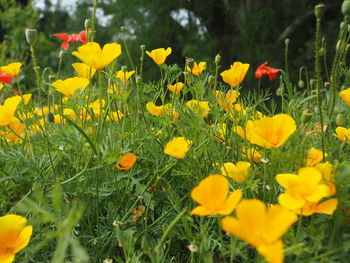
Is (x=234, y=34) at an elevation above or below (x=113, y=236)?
below

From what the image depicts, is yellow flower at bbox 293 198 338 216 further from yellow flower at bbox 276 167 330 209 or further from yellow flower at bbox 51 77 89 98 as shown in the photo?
yellow flower at bbox 51 77 89 98

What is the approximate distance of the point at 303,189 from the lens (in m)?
0.55

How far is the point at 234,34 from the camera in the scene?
4516 mm

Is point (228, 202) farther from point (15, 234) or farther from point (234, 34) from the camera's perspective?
point (234, 34)

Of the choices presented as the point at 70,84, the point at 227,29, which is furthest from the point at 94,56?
the point at 227,29

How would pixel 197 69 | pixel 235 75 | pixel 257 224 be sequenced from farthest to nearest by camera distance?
pixel 197 69
pixel 235 75
pixel 257 224

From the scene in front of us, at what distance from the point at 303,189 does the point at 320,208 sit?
0.04m

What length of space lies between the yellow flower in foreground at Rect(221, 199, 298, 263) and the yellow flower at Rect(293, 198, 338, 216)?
0.38 feet

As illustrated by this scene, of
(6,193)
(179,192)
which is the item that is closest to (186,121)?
(179,192)

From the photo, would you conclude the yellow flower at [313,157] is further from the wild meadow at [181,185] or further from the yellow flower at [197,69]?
the yellow flower at [197,69]

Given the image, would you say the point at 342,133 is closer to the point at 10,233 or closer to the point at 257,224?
the point at 257,224

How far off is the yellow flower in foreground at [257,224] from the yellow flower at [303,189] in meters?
0.08

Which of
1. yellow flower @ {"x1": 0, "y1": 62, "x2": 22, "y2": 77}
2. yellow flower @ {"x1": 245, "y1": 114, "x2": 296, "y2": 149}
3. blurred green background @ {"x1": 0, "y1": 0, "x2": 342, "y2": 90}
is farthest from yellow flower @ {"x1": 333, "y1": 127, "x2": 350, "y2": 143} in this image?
blurred green background @ {"x1": 0, "y1": 0, "x2": 342, "y2": 90}

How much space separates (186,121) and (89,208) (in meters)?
0.27
